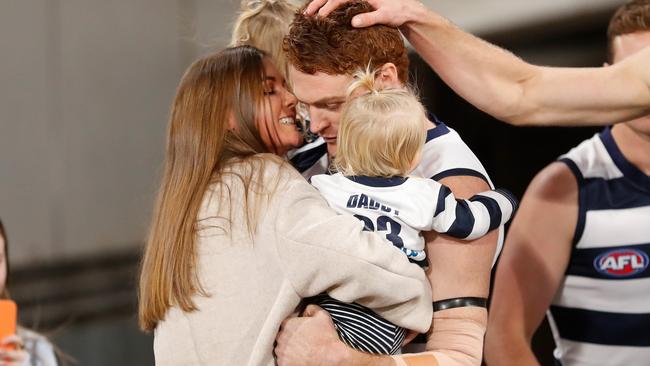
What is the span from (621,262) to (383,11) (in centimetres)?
122

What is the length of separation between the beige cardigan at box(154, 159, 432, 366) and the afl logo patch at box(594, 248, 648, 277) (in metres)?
1.04

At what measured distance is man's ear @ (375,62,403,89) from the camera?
6.48 feet

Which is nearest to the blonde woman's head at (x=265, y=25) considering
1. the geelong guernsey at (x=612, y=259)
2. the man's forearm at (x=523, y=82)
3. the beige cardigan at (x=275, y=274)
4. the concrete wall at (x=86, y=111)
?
the man's forearm at (x=523, y=82)

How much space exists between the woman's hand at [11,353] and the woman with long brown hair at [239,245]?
87 centimetres

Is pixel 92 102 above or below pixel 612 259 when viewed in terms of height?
below

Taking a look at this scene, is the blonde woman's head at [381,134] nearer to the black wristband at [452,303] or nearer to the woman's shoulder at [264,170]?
the woman's shoulder at [264,170]

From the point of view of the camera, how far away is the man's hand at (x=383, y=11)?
1950 millimetres

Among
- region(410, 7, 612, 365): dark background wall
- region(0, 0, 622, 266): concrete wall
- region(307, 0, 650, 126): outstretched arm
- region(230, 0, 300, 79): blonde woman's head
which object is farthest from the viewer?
region(0, 0, 622, 266): concrete wall

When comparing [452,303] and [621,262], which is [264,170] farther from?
[621,262]

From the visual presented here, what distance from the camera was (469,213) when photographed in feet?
6.12

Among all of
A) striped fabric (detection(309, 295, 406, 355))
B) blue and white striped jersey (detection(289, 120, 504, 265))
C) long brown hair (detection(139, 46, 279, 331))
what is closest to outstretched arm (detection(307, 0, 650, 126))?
blue and white striped jersey (detection(289, 120, 504, 265))

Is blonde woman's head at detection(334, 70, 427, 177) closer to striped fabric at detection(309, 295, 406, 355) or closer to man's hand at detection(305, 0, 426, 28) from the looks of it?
man's hand at detection(305, 0, 426, 28)

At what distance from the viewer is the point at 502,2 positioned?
176 inches

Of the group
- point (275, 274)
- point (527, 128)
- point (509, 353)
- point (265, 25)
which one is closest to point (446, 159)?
point (275, 274)
